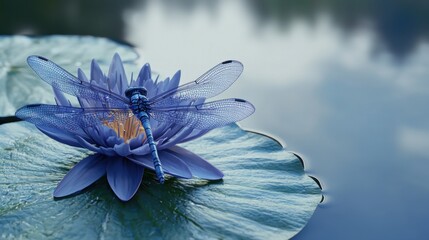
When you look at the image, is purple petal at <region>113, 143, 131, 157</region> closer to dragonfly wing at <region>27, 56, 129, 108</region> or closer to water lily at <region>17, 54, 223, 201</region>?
water lily at <region>17, 54, 223, 201</region>

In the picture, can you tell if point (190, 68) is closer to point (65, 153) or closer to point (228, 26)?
point (228, 26)

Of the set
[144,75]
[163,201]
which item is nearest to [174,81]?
[144,75]

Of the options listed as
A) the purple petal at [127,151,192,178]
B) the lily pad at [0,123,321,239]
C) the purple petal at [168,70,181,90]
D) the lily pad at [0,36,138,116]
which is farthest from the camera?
the lily pad at [0,36,138,116]

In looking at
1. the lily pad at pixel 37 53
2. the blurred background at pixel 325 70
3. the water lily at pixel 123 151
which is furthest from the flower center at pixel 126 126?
the lily pad at pixel 37 53

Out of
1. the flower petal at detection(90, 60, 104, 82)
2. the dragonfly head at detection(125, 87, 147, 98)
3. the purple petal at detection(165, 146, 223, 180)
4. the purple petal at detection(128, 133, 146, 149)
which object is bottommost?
the purple petal at detection(128, 133, 146, 149)

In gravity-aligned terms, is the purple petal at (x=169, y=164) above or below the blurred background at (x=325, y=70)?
below

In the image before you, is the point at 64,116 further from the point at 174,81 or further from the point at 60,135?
the point at 174,81

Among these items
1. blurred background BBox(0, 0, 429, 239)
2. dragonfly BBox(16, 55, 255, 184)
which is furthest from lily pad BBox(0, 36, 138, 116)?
dragonfly BBox(16, 55, 255, 184)

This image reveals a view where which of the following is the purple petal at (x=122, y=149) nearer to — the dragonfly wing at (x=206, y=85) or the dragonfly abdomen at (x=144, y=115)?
the dragonfly abdomen at (x=144, y=115)
